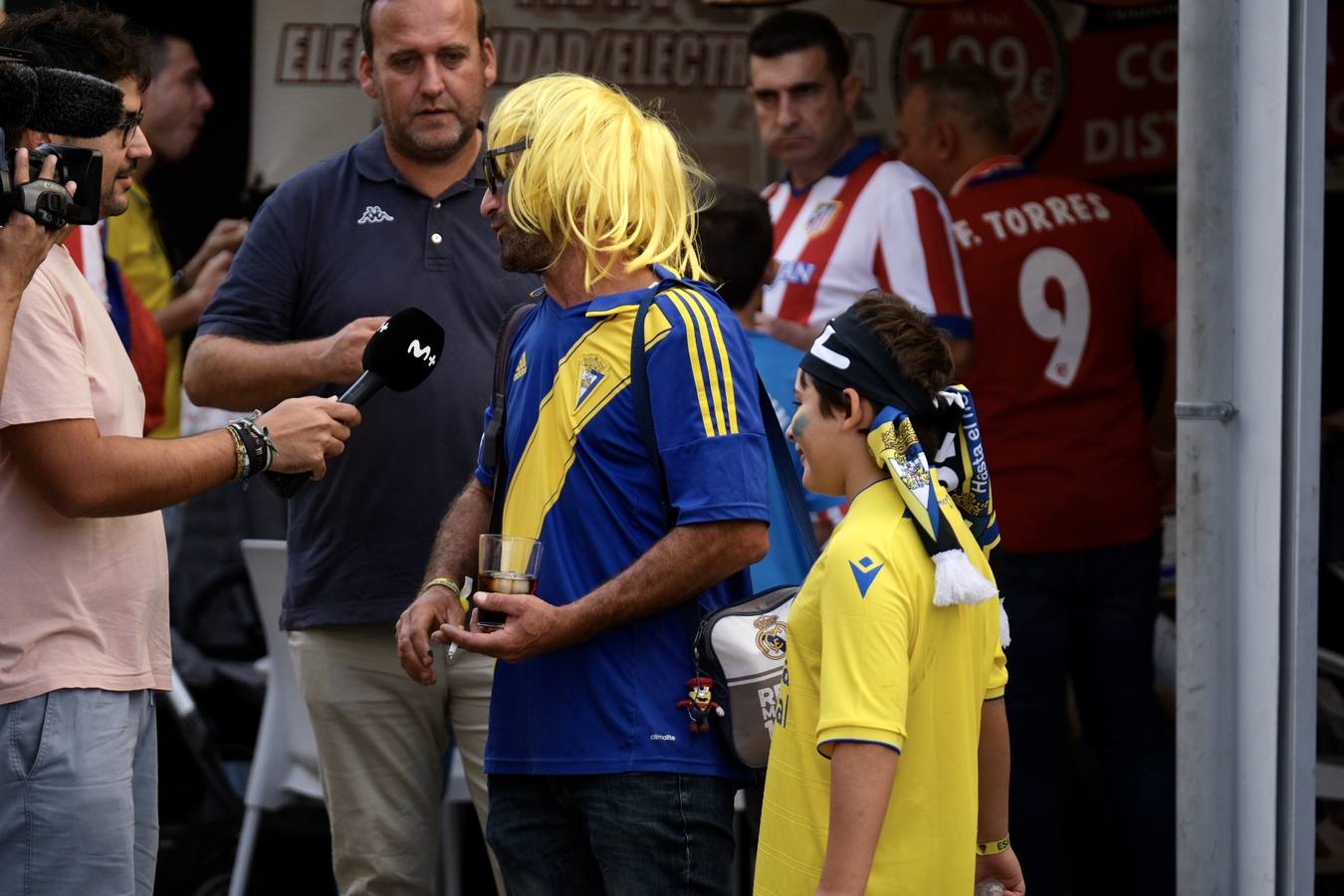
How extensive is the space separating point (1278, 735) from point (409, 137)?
1954mm

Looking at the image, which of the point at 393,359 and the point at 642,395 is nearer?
the point at 642,395

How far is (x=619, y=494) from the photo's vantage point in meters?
2.59

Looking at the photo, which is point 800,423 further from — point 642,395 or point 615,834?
point 615,834

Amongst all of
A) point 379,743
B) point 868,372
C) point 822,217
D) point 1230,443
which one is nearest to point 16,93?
point 868,372

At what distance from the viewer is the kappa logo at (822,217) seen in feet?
14.8

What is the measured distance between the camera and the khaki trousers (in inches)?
137

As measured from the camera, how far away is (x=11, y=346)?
8.36 feet

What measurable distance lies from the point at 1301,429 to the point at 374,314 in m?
1.69

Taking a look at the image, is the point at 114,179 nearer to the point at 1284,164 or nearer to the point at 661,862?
the point at 661,862

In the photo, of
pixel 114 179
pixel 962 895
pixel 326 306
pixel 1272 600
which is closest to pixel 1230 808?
pixel 1272 600

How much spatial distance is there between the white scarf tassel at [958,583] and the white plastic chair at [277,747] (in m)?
2.30

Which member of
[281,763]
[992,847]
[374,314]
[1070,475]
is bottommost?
[281,763]

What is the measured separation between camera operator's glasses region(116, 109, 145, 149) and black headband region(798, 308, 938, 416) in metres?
1.13

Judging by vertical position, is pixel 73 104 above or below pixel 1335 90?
below
